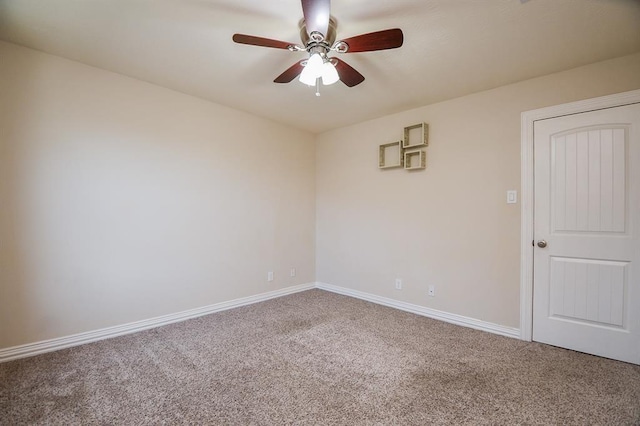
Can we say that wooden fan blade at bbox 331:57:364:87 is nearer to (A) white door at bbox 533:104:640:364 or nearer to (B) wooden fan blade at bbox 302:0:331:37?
(B) wooden fan blade at bbox 302:0:331:37

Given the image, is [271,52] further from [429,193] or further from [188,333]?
[188,333]

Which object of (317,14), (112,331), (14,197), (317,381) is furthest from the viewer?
(112,331)

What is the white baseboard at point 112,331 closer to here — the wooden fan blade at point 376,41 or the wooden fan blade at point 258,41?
the wooden fan blade at point 258,41

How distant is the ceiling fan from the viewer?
1.55 metres

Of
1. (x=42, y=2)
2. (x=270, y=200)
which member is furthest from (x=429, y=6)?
(x=270, y=200)

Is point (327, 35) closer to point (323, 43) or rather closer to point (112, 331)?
point (323, 43)

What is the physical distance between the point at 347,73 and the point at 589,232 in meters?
2.40

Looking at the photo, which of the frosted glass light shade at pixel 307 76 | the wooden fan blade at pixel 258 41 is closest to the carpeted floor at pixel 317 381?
the frosted glass light shade at pixel 307 76

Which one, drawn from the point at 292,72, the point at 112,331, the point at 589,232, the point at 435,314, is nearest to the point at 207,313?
the point at 112,331

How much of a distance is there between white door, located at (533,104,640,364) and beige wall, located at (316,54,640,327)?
0.20 meters

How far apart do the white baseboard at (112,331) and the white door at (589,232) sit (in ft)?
10.4

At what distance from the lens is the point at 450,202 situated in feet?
10.2

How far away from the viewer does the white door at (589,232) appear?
2.21 meters

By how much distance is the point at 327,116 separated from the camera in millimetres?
3684
